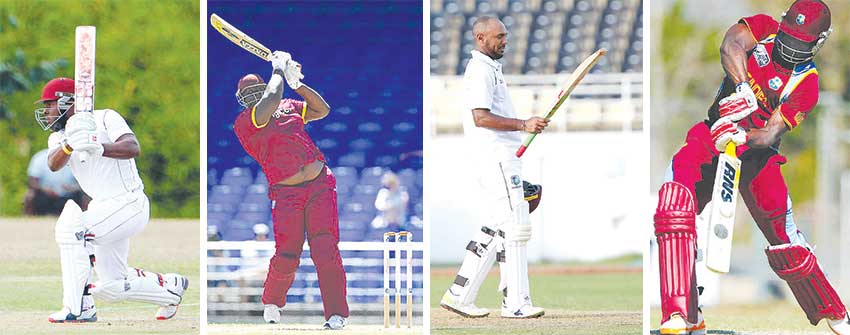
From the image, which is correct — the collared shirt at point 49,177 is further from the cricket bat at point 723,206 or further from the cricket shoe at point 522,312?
the cricket bat at point 723,206

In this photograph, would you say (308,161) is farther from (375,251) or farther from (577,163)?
(577,163)

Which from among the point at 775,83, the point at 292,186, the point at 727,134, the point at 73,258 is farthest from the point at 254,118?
the point at 775,83

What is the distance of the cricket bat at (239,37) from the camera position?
8.67 m

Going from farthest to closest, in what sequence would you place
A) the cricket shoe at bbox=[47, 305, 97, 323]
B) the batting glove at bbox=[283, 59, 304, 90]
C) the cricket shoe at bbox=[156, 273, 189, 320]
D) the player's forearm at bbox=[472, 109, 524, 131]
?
the cricket shoe at bbox=[156, 273, 189, 320], the cricket shoe at bbox=[47, 305, 97, 323], the batting glove at bbox=[283, 59, 304, 90], the player's forearm at bbox=[472, 109, 524, 131]

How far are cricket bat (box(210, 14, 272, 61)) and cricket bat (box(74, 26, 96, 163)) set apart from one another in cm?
75

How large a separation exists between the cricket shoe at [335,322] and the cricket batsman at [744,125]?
5.99ft

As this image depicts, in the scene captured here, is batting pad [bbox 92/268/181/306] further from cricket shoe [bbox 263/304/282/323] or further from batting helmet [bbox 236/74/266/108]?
batting helmet [bbox 236/74/266/108]

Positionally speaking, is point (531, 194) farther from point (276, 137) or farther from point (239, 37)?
point (239, 37)

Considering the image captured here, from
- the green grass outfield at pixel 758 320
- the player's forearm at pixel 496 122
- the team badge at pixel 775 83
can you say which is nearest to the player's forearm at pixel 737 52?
the team badge at pixel 775 83

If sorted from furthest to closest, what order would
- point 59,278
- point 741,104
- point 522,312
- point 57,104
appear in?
1. point 59,278
2. point 57,104
3. point 522,312
4. point 741,104

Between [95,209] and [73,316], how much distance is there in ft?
2.08

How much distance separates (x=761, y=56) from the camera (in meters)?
8.52

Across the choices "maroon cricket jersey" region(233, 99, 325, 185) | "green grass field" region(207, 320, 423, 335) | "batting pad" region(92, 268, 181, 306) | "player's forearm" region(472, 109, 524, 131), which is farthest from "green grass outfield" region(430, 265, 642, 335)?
"batting pad" region(92, 268, 181, 306)

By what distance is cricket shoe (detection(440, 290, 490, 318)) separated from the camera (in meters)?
8.78
